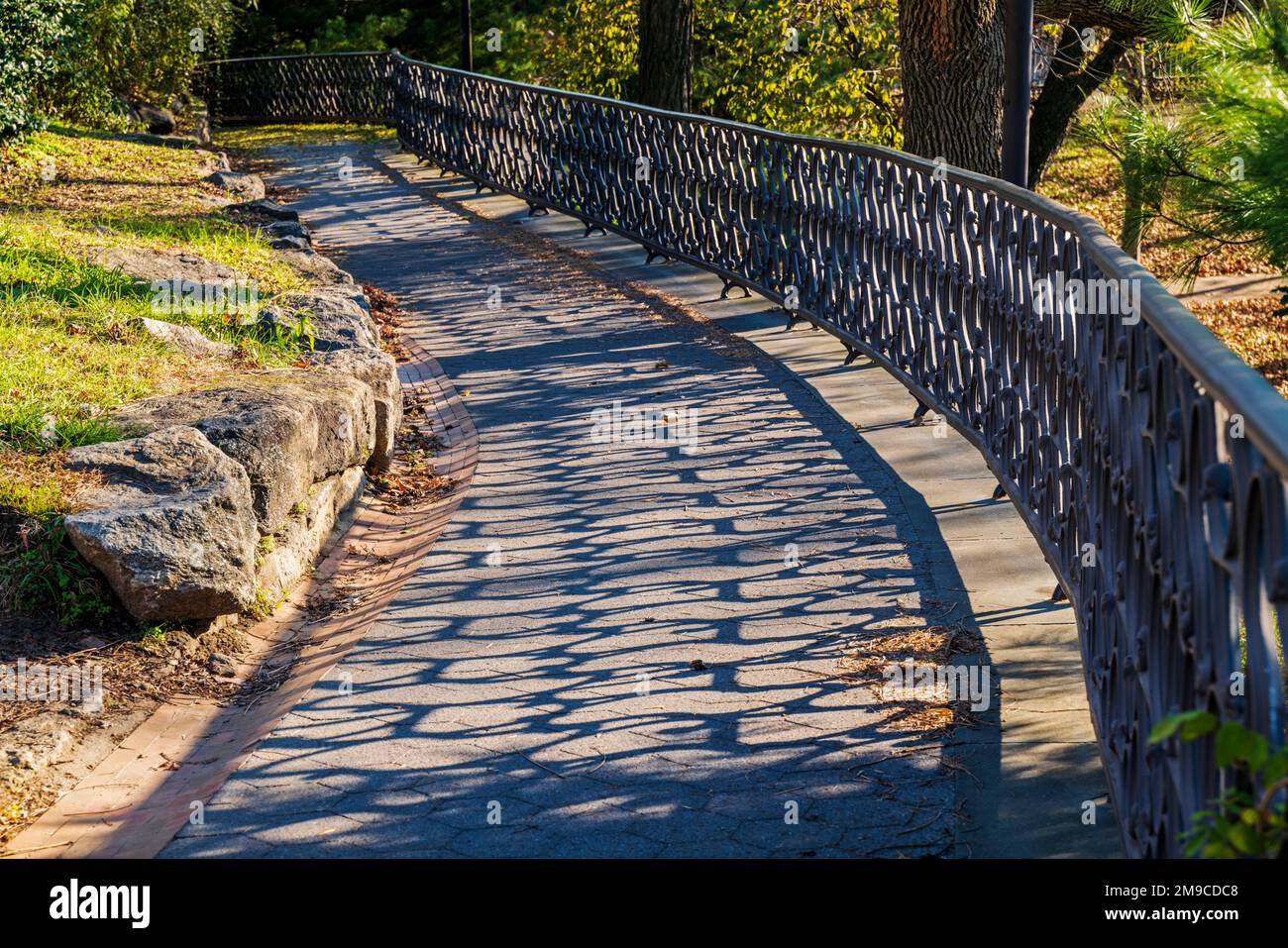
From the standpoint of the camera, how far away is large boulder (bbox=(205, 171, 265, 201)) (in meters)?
15.7

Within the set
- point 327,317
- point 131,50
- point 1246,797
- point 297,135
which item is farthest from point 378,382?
point 297,135

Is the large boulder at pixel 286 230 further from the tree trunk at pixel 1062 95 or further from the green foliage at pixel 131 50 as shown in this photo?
the tree trunk at pixel 1062 95

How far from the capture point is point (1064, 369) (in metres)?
→ 5.41

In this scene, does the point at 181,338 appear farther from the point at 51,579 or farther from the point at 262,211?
the point at 262,211

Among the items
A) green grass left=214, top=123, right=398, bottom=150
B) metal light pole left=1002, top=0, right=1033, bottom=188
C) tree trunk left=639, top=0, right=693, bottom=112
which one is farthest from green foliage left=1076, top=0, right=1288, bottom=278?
green grass left=214, top=123, right=398, bottom=150

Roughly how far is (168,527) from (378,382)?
2604 mm

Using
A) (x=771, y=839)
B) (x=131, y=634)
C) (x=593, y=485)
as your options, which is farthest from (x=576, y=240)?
(x=771, y=839)

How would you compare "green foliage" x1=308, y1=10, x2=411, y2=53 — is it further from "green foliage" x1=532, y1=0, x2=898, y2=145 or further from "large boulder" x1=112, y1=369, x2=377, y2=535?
"large boulder" x1=112, y1=369, x2=377, y2=535

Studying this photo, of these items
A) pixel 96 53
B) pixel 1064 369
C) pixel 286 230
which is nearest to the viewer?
pixel 1064 369

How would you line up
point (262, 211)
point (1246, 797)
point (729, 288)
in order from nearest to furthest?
1. point (1246, 797)
2. point (729, 288)
3. point (262, 211)

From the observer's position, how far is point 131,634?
5391 millimetres

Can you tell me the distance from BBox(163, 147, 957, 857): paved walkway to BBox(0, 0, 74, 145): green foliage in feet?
24.8

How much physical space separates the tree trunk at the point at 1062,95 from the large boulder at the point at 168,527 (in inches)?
498
